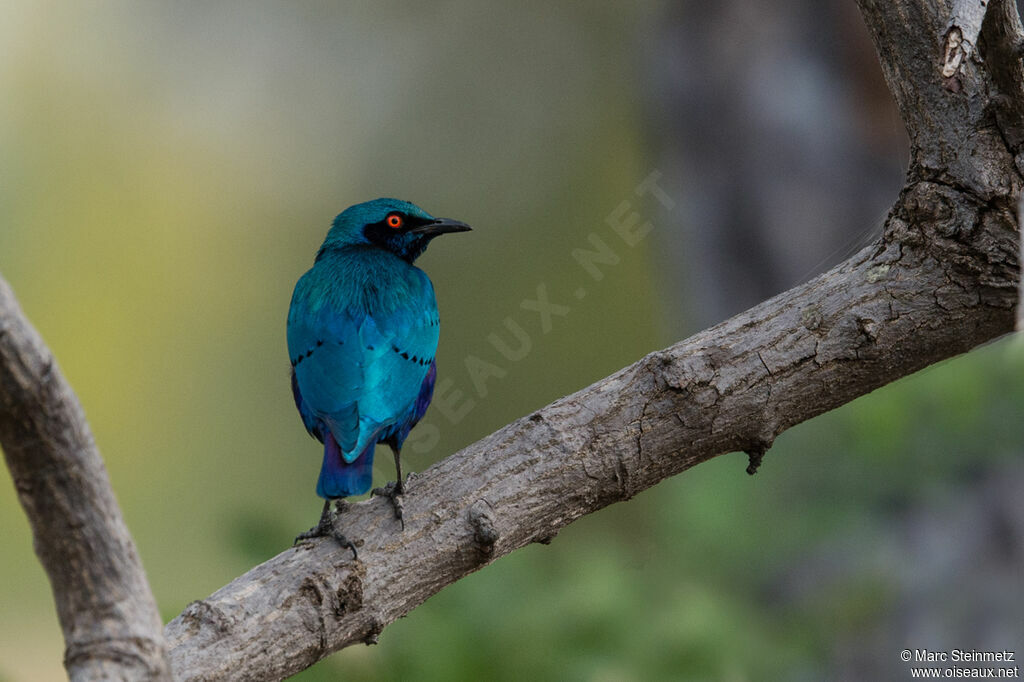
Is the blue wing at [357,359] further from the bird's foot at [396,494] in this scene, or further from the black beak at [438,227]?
the black beak at [438,227]

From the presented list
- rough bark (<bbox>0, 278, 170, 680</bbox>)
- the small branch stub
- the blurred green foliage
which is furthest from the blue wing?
the blurred green foliage

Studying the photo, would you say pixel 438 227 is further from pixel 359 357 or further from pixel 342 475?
pixel 342 475

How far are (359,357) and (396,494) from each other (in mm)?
399

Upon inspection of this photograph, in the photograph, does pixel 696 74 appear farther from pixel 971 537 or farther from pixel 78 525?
pixel 78 525

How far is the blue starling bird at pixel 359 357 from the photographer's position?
2.14 meters

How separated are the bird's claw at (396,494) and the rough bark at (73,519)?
682 mm

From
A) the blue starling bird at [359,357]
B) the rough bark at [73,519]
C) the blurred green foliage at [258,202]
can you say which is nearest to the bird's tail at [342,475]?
the blue starling bird at [359,357]

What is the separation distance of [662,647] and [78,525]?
7.31 feet

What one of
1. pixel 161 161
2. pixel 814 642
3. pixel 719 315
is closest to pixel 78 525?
pixel 814 642

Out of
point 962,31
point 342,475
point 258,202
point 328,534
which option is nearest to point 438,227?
point 342,475

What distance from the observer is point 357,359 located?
232 centimetres

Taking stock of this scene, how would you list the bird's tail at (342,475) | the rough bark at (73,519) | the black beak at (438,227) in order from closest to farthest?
1. the rough bark at (73,519)
2. the bird's tail at (342,475)
3. the black beak at (438,227)

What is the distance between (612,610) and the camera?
123 inches

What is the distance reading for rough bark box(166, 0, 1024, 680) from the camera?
2008 mm
